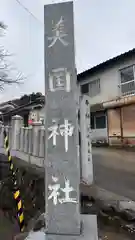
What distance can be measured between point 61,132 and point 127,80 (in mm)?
13239

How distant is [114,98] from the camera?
50.0ft

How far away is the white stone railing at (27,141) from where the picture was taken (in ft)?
22.0

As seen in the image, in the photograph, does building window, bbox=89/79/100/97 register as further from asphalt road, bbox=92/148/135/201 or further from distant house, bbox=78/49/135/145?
asphalt road, bbox=92/148/135/201

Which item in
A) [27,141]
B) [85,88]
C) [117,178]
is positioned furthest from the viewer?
[85,88]

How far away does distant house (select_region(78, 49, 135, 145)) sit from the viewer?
14344 mm

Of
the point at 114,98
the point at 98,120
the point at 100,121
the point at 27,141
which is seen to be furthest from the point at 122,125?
the point at 27,141

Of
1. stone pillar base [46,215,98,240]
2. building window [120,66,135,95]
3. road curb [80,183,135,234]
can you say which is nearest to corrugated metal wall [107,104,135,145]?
building window [120,66,135,95]

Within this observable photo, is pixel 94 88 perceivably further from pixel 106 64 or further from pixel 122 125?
pixel 122 125

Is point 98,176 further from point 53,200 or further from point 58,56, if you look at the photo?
point 58,56

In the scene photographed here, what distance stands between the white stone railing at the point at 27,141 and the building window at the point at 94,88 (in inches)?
376

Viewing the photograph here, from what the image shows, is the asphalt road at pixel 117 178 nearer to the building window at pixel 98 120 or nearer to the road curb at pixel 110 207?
the road curb at pixel 110 207

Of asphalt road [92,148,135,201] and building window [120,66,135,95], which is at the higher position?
building window [120,66,135,95]

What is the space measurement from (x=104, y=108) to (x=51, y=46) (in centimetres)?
Result: 1360

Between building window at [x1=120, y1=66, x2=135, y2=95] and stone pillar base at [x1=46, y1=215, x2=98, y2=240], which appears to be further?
building window at [x1=120, y1=66, x2=135, y2=95]
